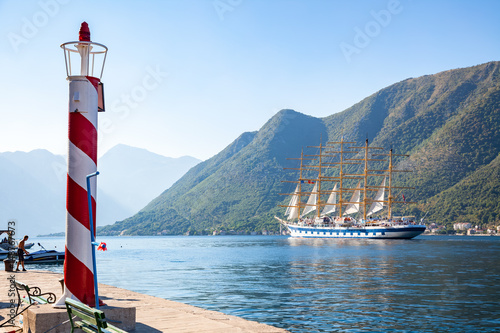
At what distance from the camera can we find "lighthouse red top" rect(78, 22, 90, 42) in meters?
6.48

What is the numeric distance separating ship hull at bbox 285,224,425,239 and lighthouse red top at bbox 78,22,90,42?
112 meters

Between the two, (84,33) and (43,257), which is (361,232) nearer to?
(43,257)

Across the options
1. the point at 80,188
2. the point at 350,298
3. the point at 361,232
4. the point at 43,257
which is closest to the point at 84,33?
the point at 80,188

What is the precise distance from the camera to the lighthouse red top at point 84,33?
6.48 m

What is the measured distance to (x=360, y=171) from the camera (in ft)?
618

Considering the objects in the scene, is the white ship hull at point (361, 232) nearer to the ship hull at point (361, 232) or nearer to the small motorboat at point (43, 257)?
→ the ship hull at point (361, 232)

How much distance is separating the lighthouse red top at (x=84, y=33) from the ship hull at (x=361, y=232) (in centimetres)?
11238

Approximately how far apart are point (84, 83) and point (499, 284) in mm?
25139

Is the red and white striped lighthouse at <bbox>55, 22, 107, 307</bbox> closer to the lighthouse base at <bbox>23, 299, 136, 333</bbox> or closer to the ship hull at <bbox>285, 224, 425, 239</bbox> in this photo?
the lighthouse base at <bbox>23, 299, 136, 333</bbox>

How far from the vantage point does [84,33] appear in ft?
21.4

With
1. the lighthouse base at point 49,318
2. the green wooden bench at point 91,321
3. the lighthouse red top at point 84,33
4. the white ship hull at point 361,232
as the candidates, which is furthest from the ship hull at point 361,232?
the green wooden bench at point 91,321

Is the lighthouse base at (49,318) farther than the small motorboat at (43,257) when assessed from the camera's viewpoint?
No

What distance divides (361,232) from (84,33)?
386ft

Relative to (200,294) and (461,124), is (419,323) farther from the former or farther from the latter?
(461,124)
